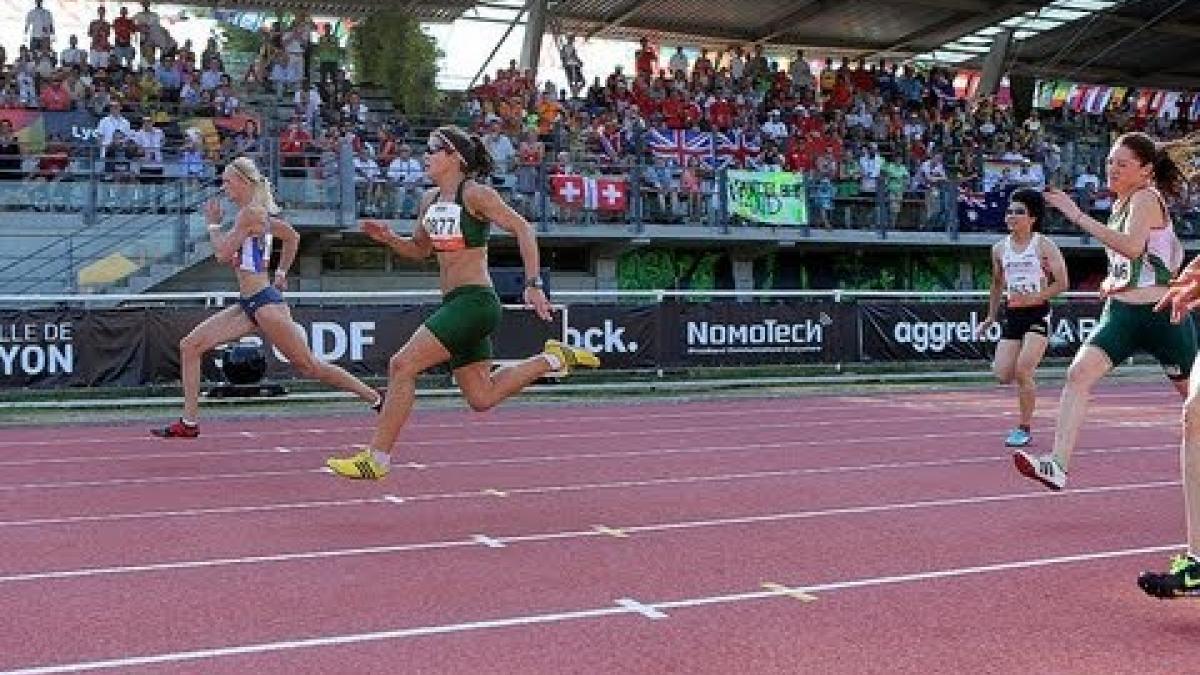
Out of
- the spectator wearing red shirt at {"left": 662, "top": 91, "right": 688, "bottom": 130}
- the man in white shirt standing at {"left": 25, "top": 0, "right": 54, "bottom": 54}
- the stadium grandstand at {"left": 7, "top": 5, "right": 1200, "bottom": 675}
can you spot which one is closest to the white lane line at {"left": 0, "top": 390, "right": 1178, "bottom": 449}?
the stadium grandstand at {"left": 7, "top": 5, "right": 1200, "bottom": 675}

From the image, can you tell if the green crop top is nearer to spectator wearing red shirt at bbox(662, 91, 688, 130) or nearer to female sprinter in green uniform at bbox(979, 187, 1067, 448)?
female sprinter in green uniform at bbox(979, 187, 1067, 448)

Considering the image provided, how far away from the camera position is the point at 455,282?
7766mm

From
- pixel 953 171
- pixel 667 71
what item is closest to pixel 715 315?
pixel 953 171

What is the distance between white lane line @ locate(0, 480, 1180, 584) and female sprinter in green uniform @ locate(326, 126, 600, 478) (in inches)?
41.9

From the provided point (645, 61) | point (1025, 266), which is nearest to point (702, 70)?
point (645, 61)

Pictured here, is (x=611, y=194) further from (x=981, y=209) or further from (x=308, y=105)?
(x=981, y=209)

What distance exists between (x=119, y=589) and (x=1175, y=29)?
150 feet

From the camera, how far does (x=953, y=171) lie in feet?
99.7

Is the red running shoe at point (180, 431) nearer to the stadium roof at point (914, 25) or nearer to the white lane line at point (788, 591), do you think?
the white lane line at point (788, 591)

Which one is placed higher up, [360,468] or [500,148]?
[500,148]

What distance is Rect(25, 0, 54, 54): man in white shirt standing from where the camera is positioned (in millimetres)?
24339

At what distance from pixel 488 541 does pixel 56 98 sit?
658 inches

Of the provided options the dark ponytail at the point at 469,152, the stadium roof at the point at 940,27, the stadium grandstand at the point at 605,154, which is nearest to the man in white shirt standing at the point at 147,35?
the stadium grandstand at the point at 605,154

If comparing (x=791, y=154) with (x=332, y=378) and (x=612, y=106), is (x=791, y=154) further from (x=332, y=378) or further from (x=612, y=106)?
(x=332, y=378)
